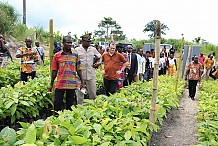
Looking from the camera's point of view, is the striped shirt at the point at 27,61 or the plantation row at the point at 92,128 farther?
→ the striped shirt at the point at 27,61

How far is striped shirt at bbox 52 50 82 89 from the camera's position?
4879 millimetres

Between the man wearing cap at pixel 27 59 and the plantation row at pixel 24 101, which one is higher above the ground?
the man wearing cap at pixel 27 59

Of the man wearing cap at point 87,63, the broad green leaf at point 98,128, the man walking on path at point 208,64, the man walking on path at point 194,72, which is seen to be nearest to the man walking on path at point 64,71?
the man wearing cap at point 87,63

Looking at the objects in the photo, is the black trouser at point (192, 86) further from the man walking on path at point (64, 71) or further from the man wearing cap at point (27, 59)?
the man walking on path at point (64, 71)

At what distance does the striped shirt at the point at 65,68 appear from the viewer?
4.88m

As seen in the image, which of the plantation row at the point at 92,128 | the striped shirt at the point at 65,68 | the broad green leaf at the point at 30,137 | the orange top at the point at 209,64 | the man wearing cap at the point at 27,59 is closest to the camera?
the broad green leaf at the point at 30,137

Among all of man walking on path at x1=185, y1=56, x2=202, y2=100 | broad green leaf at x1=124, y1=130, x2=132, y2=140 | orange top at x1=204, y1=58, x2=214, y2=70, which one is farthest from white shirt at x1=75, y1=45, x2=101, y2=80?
orange top at x1=204, y1=58, x2=214, y2=70

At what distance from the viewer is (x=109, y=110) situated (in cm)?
384

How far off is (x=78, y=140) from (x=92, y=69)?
3.43 meters

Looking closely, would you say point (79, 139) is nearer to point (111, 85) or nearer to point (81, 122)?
point (81, 122)

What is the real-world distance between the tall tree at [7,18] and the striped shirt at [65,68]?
16.7 m

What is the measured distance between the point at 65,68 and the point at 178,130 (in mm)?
2794

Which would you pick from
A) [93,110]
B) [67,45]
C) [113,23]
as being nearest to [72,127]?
[93,110]

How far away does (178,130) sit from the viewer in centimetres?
611
